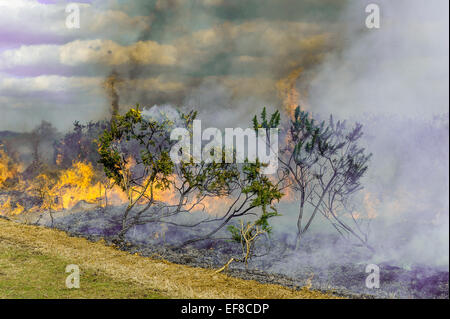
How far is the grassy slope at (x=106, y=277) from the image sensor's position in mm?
12836

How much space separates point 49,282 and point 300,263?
39.0 feet

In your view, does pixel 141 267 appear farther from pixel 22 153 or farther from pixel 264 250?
pixel 22 153

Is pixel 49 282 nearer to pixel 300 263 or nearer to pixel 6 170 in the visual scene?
pixel 300 263

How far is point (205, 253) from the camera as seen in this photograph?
73.4ft

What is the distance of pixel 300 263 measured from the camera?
20375mm

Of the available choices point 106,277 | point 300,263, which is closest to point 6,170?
point 106,277

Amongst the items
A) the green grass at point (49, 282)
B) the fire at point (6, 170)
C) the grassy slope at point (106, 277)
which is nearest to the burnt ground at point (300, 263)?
the grassy slope at point (106, 277)

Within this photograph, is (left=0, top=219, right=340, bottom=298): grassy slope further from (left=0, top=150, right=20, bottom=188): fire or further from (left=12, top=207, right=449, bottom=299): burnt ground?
(left=0, top=150, right=20, bottom=188): fire

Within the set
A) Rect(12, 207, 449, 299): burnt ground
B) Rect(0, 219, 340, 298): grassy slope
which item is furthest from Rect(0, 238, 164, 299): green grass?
Rect(12, 207, 449, 299): burnt ground

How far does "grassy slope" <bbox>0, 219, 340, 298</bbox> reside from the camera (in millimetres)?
12836

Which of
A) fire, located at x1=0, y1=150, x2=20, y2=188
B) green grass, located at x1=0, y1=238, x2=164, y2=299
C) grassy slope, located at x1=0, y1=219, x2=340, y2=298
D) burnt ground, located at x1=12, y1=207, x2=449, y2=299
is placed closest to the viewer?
green grass, located at x1=0, y1=238, x2=164, y2=299
